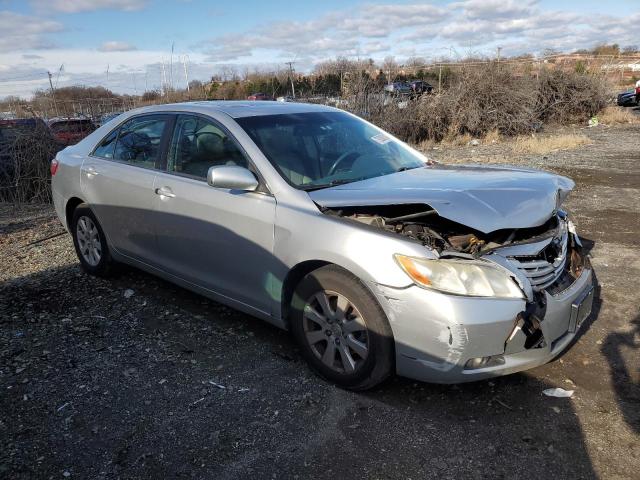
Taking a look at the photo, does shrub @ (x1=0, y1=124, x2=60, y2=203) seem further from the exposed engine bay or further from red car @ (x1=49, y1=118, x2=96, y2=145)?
the exposed engine bay

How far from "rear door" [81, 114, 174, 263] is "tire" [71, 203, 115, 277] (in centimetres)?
18

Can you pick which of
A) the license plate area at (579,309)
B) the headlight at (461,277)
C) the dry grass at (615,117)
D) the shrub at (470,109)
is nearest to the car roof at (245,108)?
the headlight at (461,277)

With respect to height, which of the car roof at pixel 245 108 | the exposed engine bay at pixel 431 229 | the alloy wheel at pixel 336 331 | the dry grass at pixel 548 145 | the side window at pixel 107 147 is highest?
the car roof at pixel 245 108

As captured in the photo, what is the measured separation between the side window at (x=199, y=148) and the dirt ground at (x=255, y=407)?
48.5 inches

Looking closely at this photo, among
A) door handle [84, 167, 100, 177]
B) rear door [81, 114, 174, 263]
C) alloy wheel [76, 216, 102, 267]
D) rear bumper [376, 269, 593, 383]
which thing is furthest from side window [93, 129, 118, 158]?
rear bumper [376, 269, 593, 383]

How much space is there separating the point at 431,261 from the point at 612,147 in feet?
45.6

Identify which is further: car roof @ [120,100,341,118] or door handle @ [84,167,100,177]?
door handle @ [84,167,100,177]

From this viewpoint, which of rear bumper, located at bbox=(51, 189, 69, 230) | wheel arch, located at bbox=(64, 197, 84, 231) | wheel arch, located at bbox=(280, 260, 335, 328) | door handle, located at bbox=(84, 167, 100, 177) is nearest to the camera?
wheel arch, located at bbox=(280, 260, 335, 328)

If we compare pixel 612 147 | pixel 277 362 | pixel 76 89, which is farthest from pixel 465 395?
pixel 76 89

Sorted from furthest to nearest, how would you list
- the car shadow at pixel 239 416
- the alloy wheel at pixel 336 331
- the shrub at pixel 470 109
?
1. the shrub at pixel 470 109
2. the alloy wheel at pixel 336 331
3. the car shadow at pixel 239 416

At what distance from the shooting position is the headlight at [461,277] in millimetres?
2715

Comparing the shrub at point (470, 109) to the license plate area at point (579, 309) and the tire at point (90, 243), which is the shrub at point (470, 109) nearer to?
the tire at point (90, 243)

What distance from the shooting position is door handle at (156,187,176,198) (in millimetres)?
4020

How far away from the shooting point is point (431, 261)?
274 centimetres
